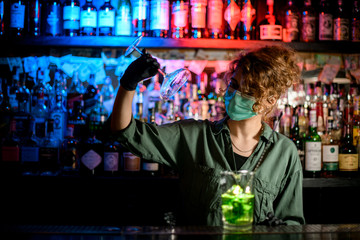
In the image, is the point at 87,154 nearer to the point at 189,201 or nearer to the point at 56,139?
the point at 56,139

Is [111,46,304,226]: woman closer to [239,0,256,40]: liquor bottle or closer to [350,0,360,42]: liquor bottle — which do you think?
[239,0,256,40]: liquor bottle

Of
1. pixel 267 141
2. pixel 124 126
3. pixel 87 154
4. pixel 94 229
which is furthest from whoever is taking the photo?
pixel 87 154

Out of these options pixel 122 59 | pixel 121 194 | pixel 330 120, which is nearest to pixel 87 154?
pixel 121 194

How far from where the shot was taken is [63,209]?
7.97 feet

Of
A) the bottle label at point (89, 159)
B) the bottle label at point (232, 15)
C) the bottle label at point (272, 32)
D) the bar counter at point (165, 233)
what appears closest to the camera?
the bar counter at point (165, 233)

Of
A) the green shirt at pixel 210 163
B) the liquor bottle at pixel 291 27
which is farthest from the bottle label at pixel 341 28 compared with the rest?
the green shirt at pixel 210 163

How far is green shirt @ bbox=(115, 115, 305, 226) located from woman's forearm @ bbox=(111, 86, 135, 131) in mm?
27

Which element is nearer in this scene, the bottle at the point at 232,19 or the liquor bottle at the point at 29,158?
the liquor bottle at the point at 29,158

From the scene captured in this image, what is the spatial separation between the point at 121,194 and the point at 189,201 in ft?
3.56

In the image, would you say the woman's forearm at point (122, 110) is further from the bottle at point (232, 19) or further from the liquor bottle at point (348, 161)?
the liquor bottle at point (348, 161)

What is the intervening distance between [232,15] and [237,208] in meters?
1.82

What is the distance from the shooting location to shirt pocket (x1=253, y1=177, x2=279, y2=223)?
1376 mm

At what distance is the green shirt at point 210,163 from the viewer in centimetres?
140

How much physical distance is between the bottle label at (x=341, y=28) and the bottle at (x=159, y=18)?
1.07 m
